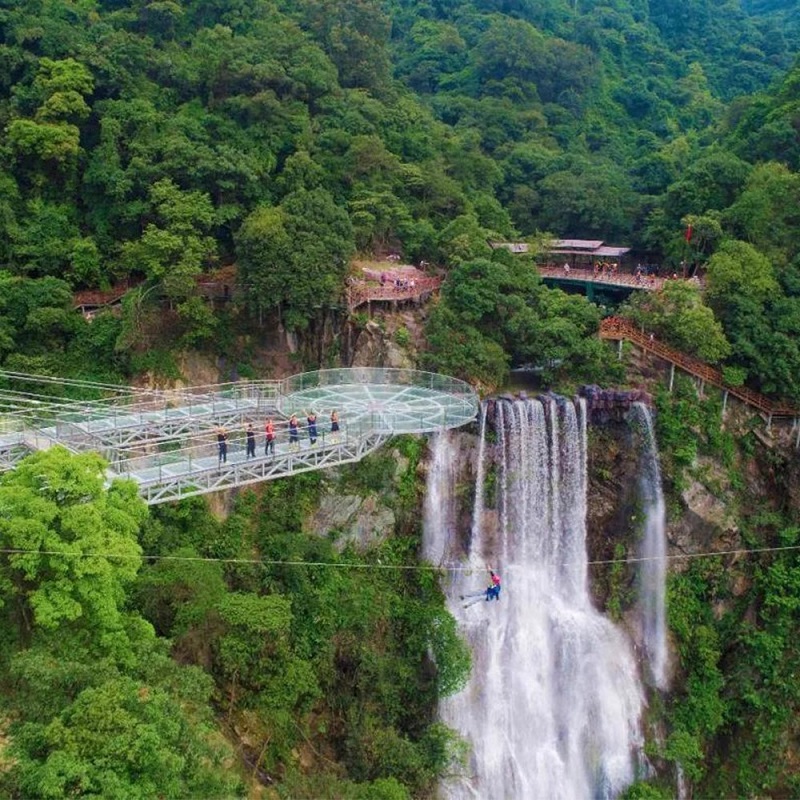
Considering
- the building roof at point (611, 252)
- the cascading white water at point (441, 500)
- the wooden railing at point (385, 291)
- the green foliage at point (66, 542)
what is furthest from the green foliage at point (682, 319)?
the green foliage at point (66, 542)

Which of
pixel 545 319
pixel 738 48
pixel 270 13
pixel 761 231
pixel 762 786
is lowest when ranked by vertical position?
pixel 762 786

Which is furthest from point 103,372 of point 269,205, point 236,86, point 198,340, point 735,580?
point 735,580

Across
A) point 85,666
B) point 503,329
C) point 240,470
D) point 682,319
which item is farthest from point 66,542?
point 682,319

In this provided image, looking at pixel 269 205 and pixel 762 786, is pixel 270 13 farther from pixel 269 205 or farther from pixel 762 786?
pixel 762 786

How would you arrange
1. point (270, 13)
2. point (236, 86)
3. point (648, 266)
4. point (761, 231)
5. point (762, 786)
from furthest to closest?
point (270, 13) → point (648, 266) → point (236, 86) → point (761, 231) → point (762, 786)

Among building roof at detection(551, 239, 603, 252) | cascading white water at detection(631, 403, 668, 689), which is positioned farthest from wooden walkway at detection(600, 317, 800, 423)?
building roof at detection(551, 239, 603, 252)

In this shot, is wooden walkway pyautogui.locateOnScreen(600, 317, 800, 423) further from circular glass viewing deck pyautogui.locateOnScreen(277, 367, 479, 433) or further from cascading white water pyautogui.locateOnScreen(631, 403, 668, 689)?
circular glass viewing deck pyautogui.locateOnScreen(277, 367, 479, 433)
